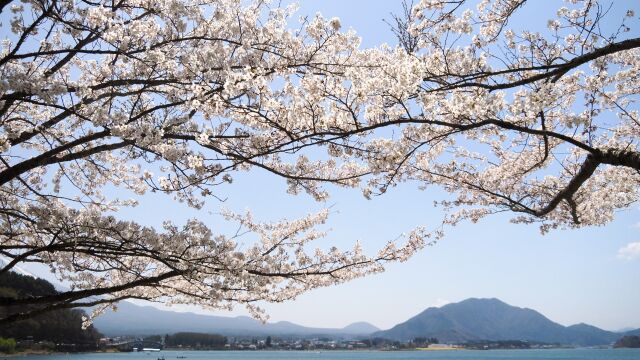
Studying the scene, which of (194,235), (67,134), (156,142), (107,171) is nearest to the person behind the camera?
(156,142)

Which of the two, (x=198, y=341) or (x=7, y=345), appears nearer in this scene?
(x=7, y=345)

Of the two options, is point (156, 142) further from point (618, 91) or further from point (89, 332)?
point (89, 332)

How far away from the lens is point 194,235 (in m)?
5.17

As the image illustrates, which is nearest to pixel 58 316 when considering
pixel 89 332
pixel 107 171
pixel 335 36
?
pixel 89 332

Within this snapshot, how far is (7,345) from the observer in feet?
170

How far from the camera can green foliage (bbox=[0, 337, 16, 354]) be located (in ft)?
168

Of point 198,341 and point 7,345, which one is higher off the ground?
point 7,345

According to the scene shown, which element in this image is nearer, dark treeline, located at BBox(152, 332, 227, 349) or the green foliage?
the green foliage

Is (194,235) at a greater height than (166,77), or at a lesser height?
lesser

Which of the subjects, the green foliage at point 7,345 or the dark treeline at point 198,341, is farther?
the dark treeline at point 198,341

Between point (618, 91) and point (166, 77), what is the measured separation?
20.0 feet

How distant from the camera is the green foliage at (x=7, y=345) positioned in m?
51.1

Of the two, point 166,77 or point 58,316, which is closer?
point 166,77

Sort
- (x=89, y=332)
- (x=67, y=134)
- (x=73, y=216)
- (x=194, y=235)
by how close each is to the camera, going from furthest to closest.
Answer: (x=89, y=332), (x=67, y=134), (x=194, y=235), (x=73, y=216)
